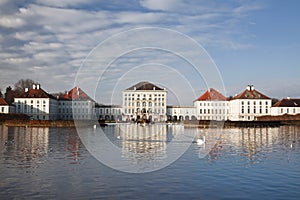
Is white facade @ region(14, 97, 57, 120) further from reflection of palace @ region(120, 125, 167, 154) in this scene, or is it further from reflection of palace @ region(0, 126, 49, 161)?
reflection of palace @ region(120, 125, 167, 154)

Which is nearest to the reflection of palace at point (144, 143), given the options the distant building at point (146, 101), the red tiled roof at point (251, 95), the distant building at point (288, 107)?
the distant building at point (146, 101)

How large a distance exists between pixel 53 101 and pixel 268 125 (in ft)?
217

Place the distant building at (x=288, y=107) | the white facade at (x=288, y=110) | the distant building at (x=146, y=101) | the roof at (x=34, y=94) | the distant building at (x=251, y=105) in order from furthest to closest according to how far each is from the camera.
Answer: the distant building at (x=251, y=105) → the roof at (x=34, y=94) → the distant building at (x=288, y=107) → the white facade at (x=288, y=110) → the distant building at (x=146, y=101)

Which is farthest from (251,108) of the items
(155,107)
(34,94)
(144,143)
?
(144,143)

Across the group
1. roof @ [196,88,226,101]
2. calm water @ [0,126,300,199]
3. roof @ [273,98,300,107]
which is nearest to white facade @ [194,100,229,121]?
roof @ [196,88,226,101]

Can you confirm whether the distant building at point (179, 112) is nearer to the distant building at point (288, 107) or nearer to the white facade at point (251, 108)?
the white facade at point (251, 108)

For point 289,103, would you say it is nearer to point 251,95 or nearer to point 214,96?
point 251,95

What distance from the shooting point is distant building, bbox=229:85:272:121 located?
104 meters

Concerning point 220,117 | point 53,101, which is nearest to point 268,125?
point 220,117

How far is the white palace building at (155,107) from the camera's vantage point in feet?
323

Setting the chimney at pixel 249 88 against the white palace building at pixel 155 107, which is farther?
the chimney at pixel 249 88

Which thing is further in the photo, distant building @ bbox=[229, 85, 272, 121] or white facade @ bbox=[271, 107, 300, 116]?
distant building @ bbox=[229, 85, 272, 121]

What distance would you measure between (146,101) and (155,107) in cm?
399

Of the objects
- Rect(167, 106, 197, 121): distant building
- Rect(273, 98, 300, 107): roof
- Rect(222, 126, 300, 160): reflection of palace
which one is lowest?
Rect(222, 126, 300, 160): reflection of palace
